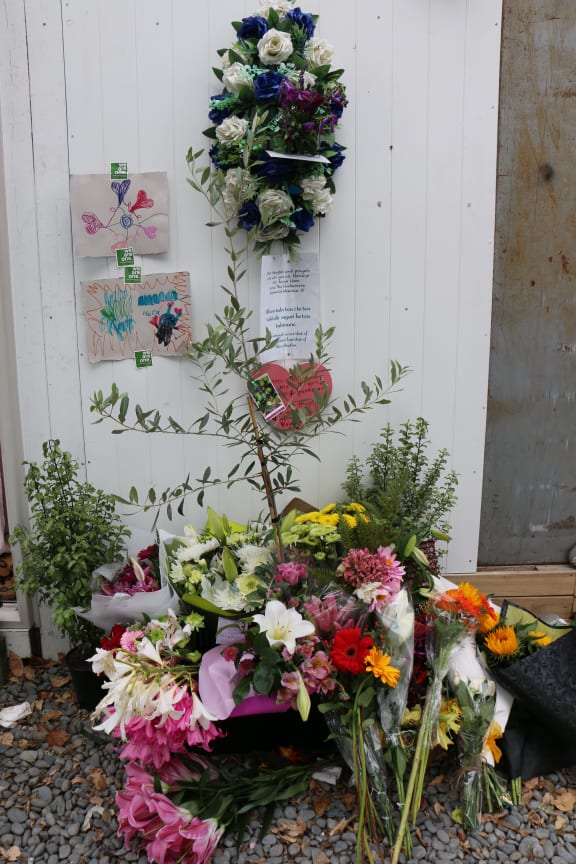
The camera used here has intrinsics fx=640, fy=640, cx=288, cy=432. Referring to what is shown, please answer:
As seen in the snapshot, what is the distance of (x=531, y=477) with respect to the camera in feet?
8.68

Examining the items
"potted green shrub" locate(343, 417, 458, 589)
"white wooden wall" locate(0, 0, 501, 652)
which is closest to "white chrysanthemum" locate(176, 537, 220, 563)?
"white wooden wall" locate(0, 0, 501, 652)

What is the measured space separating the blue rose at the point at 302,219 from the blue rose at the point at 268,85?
36cm

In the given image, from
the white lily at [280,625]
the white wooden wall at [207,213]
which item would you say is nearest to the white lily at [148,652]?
the white lily at [280,625]

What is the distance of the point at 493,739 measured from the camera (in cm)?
192

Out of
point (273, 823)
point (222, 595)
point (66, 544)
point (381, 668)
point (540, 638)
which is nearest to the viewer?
point (381, 668)

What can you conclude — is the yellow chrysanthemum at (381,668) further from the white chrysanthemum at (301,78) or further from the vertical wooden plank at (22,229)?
the white chrysanthemum at (301,78)

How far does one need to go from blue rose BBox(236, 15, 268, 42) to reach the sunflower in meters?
1.89

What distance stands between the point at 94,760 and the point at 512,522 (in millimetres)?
1804

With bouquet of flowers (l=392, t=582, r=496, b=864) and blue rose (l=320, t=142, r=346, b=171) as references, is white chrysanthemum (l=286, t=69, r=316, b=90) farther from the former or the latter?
bouquet of flowers (l=392, t=582, r=496, b=864)

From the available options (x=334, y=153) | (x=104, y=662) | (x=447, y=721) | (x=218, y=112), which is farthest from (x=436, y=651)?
(x=218, y=112)

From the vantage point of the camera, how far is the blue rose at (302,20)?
2.08 m

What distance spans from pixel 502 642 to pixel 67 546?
1489mm

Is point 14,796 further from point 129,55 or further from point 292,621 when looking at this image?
point 129,55

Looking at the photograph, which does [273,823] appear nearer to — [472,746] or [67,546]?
[472,746]
